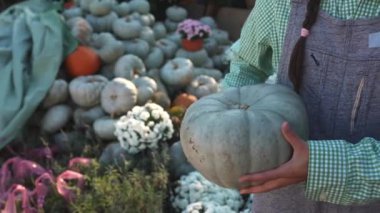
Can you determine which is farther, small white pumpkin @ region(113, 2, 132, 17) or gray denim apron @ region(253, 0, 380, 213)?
small white pumpkin @ region(113, 2, 132, 17)

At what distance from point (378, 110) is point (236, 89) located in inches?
12.5

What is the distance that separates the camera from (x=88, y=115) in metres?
3.74

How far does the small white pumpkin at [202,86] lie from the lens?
4.05 meters

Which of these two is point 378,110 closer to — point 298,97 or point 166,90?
point 298,97

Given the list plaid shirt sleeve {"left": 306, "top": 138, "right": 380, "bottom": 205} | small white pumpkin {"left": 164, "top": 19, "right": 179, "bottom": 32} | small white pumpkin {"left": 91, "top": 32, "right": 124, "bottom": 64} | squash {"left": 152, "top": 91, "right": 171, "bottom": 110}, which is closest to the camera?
plaid shirt sleeve {"left": 306, "top": 138, "right": 380, "bottom": 205}

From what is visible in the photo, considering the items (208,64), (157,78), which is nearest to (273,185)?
(157,78)

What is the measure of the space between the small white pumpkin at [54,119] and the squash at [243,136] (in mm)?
2595

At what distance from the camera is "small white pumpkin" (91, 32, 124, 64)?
159 inches

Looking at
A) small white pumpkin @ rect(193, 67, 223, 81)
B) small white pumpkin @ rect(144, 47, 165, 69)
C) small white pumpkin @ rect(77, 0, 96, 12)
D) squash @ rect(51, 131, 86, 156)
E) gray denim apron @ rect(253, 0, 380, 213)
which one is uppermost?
gray denim apron @ rect(253, 0, 380, 213)

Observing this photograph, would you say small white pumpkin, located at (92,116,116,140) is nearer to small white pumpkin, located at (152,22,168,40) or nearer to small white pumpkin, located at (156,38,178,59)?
small white pumpkin, located at (156,38,178,59)

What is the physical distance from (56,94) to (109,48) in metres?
0.51

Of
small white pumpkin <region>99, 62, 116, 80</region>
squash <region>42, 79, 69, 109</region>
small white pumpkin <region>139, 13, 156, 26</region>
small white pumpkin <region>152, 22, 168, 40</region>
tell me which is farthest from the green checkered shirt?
small white pumpkin <region>152, 22, 168, 40</region>

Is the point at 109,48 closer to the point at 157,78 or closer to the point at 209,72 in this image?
the point at 157,78

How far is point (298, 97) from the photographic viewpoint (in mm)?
1271
